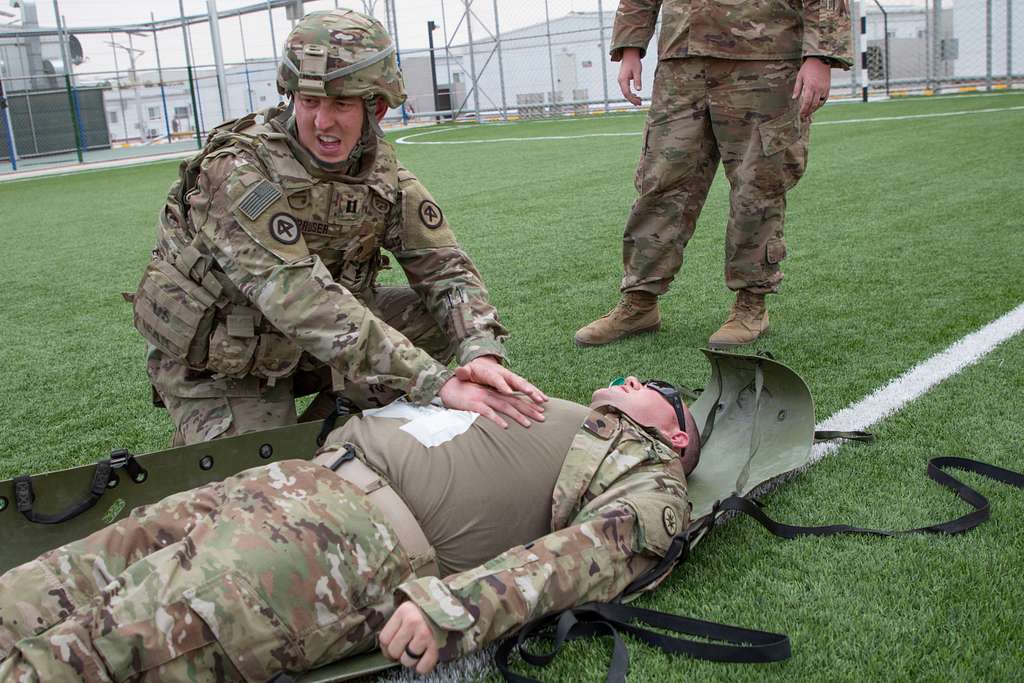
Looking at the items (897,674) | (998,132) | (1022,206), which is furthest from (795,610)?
(998,132)

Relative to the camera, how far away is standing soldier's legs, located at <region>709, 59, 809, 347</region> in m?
4.09

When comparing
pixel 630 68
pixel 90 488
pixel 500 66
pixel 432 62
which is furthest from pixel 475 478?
pixel 432 62

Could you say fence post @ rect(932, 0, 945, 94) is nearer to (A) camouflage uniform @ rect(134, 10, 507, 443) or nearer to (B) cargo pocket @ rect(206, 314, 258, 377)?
(A) camouflage uniform @ rect(134, 10, 507, 443)

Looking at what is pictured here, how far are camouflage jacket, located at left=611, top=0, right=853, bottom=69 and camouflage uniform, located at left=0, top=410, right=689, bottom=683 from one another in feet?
7.90

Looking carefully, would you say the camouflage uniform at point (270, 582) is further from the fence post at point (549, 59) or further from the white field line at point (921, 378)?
the fence post at point (549, 59)

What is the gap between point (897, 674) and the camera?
1.84 meters

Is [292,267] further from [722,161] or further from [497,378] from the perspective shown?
[722,161]

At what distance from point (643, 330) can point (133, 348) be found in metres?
2.46

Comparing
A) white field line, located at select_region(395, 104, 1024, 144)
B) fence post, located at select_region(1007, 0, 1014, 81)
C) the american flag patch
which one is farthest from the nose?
fence post, located at select_region(1007, 0, 1014, 81)

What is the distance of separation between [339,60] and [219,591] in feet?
4.66

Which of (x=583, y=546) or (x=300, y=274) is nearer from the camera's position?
(x=583, y=546)

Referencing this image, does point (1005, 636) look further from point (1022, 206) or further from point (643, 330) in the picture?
point (1022, 206)

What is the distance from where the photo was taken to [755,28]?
160 inches

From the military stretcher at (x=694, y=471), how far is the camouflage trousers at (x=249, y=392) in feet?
0.85
